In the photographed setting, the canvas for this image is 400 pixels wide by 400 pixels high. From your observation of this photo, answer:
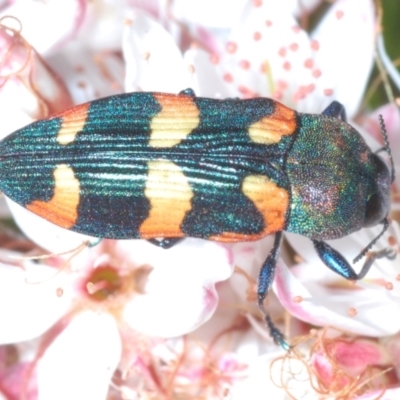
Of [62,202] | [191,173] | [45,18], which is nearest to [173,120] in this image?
[191,173]

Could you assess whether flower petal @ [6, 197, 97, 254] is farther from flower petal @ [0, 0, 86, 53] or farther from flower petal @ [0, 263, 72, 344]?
flower petal @ [0, 0, 86, 53]

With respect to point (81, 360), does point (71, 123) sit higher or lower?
higher

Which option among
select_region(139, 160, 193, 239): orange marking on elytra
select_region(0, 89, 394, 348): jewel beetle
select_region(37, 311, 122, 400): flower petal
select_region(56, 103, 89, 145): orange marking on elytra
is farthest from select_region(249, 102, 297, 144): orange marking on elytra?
select_region(37, 311, 122, 400): flower petal

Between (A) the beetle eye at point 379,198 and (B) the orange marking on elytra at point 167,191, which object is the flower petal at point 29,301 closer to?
(B) the orange marking on elytra at point 167,191

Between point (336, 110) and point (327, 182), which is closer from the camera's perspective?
point (327, 182)

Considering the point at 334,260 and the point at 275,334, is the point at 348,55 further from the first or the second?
the point at 275,334

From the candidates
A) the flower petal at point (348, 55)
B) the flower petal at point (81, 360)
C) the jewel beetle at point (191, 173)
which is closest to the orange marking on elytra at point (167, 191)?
the jewel beetle at point (191, 173)

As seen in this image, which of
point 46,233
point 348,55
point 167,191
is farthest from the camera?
point 348,55
